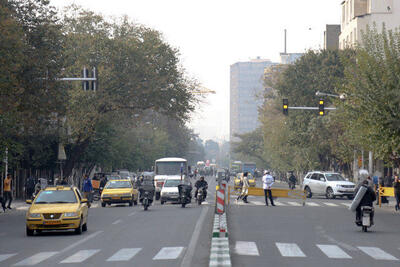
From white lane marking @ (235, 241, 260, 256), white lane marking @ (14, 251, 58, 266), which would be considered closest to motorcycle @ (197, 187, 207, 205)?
white lane marking @ (235, 241, 260, 256)

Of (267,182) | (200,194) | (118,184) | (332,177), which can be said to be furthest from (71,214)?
(332,177)

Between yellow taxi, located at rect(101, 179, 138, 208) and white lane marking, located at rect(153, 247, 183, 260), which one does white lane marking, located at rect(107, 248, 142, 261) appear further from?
yellow taxi, located at rect(101, 179, 138, 208)

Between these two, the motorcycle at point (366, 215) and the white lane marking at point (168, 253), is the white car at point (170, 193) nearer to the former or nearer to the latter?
the motorcycle at point (366, 215)

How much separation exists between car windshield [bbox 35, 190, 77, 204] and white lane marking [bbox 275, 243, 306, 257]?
7.18 m

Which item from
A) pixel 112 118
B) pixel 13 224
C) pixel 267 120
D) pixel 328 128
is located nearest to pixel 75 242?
pixel 13 224

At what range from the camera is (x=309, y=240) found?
767 inches

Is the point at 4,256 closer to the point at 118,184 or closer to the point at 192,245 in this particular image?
the point at 192,245

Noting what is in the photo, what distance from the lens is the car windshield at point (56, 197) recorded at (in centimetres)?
2205

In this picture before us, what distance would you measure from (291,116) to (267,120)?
66.4ft

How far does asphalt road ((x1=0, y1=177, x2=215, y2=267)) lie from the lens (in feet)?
48.6

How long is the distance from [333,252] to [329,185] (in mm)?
31906

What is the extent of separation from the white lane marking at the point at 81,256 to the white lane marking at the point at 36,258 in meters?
0.55

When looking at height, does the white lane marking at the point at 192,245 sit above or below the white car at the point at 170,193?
above

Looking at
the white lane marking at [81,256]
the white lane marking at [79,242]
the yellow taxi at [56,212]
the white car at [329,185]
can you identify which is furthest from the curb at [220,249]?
the white car at [329,185]
